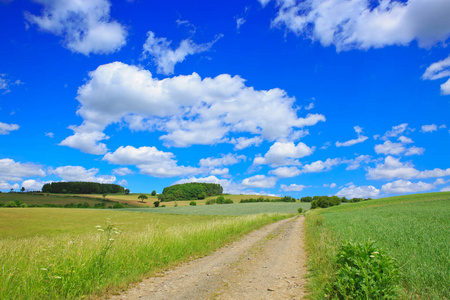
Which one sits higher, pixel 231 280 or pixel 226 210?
pixel 231 280

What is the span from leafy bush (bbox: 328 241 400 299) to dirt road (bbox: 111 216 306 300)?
5.63 ft

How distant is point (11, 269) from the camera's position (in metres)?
6.26

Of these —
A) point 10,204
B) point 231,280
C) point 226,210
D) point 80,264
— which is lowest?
point 226,210

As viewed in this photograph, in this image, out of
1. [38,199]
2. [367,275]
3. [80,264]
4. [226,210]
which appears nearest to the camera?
[367,275]

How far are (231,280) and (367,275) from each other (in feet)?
14.0

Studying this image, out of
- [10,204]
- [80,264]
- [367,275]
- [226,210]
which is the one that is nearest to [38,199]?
[10,204]

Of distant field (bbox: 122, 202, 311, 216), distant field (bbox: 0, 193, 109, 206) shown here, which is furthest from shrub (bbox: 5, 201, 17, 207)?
distant field (bbox: 122, 202, 311, 216)

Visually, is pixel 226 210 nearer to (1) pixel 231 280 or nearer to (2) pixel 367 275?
(1) pixel 231 280

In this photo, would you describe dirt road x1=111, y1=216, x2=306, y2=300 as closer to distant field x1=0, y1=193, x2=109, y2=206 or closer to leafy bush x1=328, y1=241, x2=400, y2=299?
leafy bush x1=328, y1=241, x2=400, y2=299

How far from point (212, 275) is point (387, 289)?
17.4 ft

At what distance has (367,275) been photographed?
4.84 m

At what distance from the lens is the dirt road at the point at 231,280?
254 inches

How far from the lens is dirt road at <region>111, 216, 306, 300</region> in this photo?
6445mm

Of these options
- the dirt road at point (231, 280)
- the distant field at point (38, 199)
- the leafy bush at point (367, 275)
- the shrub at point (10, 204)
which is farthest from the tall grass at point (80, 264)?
the distant field at point (38, 199)
